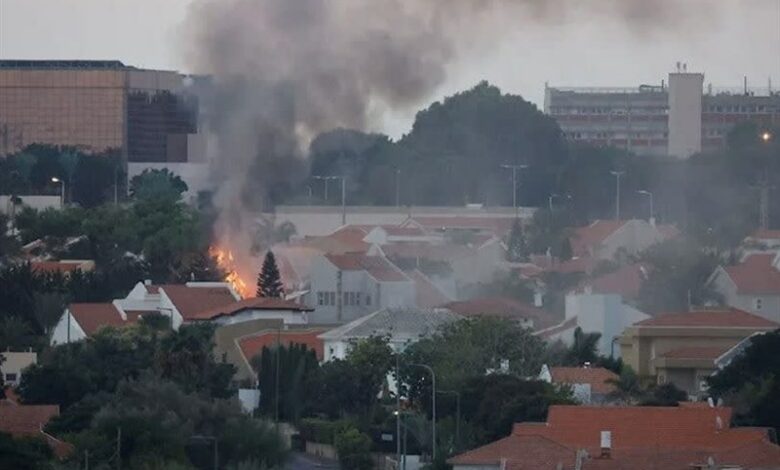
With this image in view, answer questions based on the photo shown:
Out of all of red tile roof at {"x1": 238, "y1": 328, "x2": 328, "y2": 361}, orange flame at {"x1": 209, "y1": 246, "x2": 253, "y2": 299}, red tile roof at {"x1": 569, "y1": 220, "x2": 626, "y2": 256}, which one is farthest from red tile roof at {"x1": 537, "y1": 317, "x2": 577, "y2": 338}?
red tile roof at {"x1": 569, "y1": 220, "x2": 626, "y2": 256}

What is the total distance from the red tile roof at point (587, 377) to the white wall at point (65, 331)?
13.7 m

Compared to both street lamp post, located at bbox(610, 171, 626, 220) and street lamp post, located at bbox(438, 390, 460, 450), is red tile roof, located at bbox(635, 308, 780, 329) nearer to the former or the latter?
street lamp post, located at bbox(438, 390, 460, 450)

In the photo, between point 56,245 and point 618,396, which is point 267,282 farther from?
point 618,396

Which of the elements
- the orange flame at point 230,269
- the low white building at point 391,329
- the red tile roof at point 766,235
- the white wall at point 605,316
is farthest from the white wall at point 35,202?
the low white building at point 391,329

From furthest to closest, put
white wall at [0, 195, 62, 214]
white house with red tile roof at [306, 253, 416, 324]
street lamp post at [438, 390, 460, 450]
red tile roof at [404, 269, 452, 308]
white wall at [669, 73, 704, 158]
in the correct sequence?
white wall at [669, 73, 704, 158]
white wall at [0, 195, 62, 214]
red tile roof at [404, 269, 452, 308]
white house with red tile roof at [306, 253, 416, 324]
street lamp post at [438, 390, 460, 450]

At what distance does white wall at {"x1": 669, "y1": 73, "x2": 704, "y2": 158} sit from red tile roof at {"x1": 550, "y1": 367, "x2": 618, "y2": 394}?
8803 cm

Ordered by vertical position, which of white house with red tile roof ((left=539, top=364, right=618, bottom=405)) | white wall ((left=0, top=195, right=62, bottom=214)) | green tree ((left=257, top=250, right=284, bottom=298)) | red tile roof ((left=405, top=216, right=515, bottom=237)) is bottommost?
white house with red tile roof ((left=539, top=364, right=618, bottom=405))

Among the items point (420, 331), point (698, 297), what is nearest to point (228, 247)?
point (698, 297)

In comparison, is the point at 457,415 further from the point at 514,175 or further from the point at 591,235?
the point at 514,175

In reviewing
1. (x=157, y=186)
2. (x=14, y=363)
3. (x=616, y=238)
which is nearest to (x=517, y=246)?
(x=616, y=238)

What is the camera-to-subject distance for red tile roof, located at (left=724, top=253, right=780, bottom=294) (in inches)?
3647

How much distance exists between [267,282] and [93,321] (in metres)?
9.21

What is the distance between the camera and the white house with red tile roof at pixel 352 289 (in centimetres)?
9150

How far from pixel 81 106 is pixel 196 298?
47.7m
